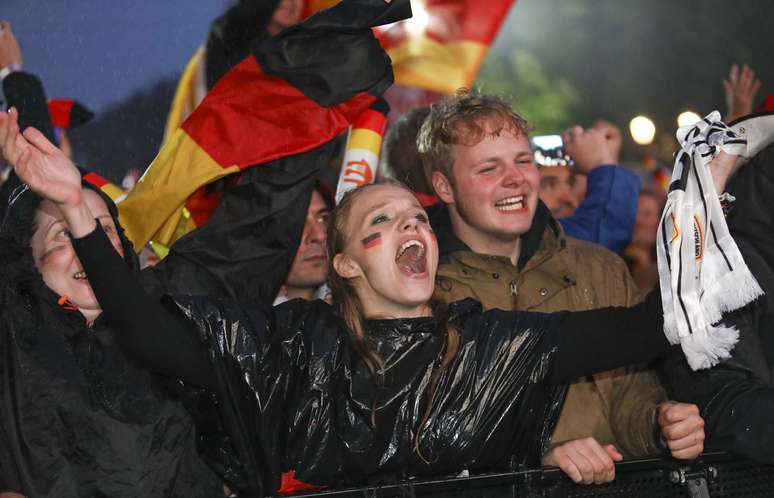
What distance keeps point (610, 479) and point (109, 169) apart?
144 inches

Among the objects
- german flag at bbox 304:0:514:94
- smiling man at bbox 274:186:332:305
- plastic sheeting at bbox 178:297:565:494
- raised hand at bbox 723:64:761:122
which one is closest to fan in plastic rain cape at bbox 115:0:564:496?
plastic sheeting at bbox 178:297:565:494

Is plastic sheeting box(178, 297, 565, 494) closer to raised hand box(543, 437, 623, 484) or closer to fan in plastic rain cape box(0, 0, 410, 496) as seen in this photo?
raised hand box(543, 437, 623, 484)

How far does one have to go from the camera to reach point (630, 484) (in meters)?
2.80

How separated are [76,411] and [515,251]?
146cm

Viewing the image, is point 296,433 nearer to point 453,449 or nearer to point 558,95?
point 453,449

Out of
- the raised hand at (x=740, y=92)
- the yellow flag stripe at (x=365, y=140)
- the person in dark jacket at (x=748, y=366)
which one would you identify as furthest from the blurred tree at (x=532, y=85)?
the person in dark jacket at (x=748, y=366)

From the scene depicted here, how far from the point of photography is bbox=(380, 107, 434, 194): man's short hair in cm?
425

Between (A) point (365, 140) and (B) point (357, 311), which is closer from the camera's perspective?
(B) point (357, 311)

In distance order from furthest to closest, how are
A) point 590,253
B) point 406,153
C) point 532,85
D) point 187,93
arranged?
point 532,85 < point 187,93 < point 406,153 < point 590,253

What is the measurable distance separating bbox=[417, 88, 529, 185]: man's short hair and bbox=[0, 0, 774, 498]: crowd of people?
43 centimetres

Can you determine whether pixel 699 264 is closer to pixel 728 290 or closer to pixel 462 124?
pixel 728 290

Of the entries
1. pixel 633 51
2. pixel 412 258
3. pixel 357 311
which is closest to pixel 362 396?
pixel 357 311

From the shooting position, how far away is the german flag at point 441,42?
6.15m

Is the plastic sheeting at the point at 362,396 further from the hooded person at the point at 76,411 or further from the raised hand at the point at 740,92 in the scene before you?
the raised hand at the point at 740,92
